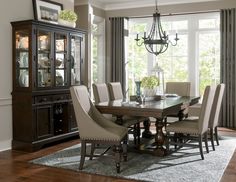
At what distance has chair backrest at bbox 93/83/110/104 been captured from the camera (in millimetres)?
5148

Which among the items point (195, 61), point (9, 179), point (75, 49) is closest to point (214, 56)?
point (195, 61)

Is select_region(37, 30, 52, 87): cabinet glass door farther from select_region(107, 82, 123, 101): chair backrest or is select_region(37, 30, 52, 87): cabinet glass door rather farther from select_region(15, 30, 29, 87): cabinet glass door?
select_region(107, 82, 123, 101): chair backrest

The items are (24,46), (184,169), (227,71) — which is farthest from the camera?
(227,71)

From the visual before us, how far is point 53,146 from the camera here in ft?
17.1

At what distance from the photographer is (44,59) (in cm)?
517

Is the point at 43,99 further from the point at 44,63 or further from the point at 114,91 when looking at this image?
the point at 114,91

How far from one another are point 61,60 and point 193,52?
11.1 feet

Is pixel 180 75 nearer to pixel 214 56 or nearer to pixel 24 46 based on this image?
pixel 214 56

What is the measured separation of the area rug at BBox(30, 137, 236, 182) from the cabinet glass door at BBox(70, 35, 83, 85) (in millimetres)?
1480

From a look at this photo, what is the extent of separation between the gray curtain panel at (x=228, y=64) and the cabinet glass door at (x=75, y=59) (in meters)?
3.17

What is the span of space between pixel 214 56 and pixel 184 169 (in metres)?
4.08

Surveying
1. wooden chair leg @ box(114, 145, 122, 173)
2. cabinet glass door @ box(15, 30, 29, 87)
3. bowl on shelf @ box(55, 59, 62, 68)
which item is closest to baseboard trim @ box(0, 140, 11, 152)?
cabinet glass door @ box(15, 30, 29, 87)

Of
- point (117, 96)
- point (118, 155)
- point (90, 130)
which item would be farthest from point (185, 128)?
point (117, 96)

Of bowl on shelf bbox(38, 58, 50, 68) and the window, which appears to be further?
the window
